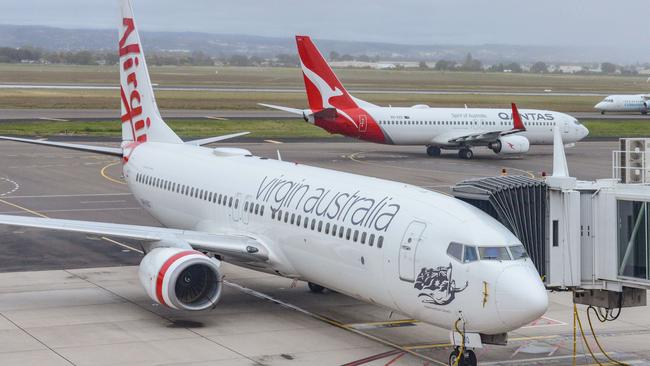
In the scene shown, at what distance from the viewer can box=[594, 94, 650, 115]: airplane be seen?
12862 centimetres

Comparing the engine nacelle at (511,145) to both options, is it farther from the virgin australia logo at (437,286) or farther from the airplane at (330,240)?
the virgin australia logo at (437,286)

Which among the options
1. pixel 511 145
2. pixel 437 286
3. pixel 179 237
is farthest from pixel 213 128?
pixel 437 286

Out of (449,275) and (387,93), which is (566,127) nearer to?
(449,275)

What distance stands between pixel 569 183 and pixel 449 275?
369 centimetres

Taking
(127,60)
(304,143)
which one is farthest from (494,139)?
(127,60)

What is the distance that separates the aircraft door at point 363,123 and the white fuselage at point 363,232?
3940 cm

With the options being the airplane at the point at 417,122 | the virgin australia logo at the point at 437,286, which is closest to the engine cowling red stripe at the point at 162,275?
the virgin australia logo at the point at 437,286

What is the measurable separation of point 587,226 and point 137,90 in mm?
20372

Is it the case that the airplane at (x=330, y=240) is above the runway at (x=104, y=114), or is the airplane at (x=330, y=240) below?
below

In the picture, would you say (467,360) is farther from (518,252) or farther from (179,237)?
(179,237)

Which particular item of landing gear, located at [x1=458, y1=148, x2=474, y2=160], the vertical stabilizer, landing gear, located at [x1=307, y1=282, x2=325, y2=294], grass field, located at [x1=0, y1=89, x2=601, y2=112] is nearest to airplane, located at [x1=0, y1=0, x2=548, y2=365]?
landing gear, located at [x1=307, y1=282, x2=325, y2=294]

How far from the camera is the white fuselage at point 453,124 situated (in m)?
76.9

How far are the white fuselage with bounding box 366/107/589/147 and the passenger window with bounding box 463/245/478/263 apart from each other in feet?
173

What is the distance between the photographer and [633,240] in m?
23.3
